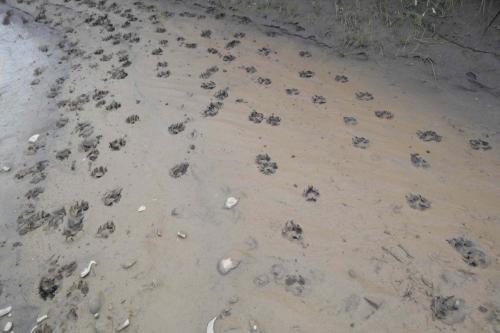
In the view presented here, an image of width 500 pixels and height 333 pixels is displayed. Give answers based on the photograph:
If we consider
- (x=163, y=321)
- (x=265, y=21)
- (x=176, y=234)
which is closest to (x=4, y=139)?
(x=176, y=234)

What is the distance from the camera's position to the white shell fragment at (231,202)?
103 inches

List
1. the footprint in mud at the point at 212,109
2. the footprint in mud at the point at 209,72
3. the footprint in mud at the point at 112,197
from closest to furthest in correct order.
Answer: the footprint in mud at the point at 112,197 < the footprint in mud at the point at 212,109 < the footprint in mud at the point at 209,72

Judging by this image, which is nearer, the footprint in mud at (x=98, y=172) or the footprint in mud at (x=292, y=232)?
the footprint in mud at (x=292, y=232)

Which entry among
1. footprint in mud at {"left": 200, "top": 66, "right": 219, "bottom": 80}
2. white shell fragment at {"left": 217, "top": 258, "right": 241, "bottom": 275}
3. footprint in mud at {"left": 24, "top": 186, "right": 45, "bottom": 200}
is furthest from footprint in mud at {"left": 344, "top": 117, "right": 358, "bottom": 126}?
footprint in mud at {"left": 24, "top": 186, "right": 45, "bottom": 200}

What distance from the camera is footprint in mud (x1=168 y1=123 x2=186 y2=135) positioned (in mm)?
3246

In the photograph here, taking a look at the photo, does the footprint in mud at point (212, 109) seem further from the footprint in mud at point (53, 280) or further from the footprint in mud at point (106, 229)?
the footprint in mud at point (53, 280)

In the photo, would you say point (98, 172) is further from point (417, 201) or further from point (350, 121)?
point (417, 201)

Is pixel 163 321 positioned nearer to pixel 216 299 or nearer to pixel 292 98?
pixel 216 299

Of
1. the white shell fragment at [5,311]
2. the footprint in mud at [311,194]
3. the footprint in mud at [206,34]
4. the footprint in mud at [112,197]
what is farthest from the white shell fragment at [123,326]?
the footprint in mud at [206,34]

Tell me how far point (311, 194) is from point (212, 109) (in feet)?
4.47

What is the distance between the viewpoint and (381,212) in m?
2.50

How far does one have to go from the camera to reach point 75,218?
2.65 metres

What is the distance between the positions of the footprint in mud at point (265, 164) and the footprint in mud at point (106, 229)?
3.88 ft

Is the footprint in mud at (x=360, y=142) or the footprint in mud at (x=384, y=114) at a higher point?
the footprint in mud at (x=384, y=114)
